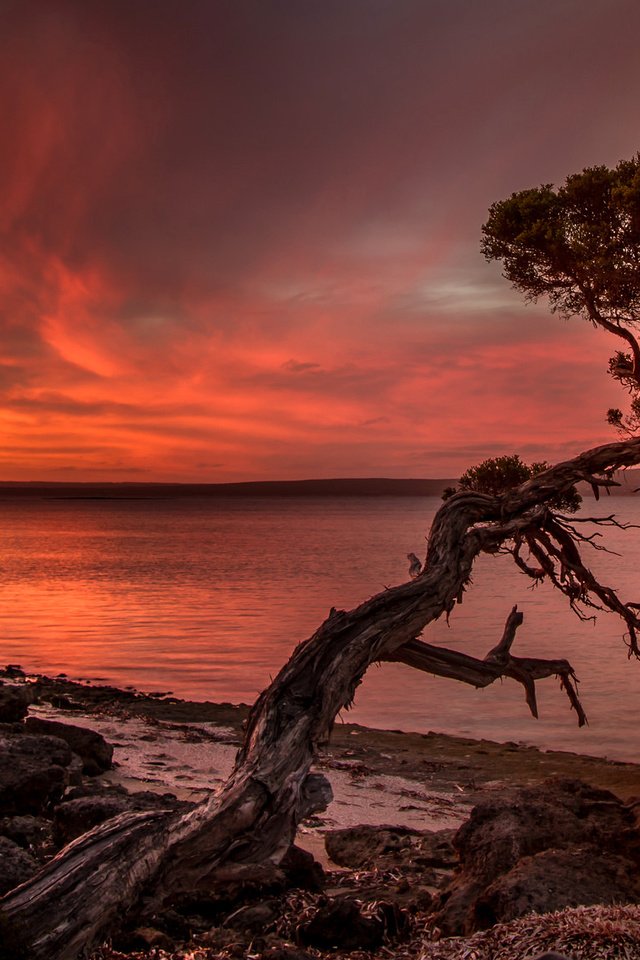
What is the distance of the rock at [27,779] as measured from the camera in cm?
839

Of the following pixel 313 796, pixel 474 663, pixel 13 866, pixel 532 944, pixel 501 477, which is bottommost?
pixel 13 866

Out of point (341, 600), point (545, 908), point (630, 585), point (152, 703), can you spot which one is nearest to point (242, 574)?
point (341, 600)

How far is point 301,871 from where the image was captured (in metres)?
7.11

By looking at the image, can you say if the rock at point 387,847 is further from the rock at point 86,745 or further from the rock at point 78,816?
the rock at point 86,745

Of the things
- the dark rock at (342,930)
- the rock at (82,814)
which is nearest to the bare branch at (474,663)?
the dark rock at (342,930)

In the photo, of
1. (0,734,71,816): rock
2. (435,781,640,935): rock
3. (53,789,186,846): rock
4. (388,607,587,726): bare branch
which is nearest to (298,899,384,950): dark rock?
(435,781,640,935): rock

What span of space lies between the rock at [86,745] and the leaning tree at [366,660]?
5288mm

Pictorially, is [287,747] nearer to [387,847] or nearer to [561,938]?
[561,938]

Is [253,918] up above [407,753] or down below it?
above

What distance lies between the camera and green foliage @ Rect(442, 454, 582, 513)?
10391mm

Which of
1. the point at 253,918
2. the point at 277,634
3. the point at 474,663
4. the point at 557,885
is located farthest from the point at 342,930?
the point at 277,634

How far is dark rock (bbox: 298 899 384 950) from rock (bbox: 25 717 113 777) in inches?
228

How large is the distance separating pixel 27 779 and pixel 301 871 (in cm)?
309

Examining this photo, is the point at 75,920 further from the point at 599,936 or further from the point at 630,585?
the point at 630,585
